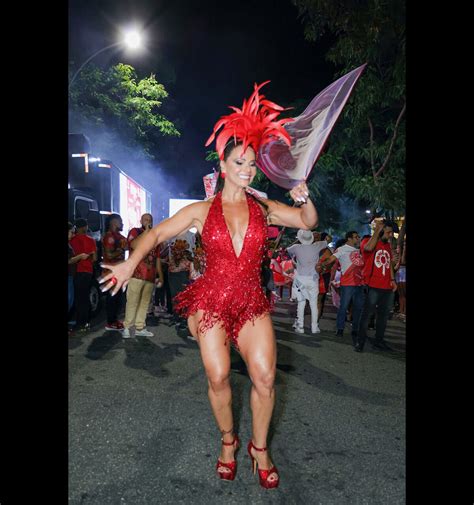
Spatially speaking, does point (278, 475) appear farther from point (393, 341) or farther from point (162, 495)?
point (393, 341)

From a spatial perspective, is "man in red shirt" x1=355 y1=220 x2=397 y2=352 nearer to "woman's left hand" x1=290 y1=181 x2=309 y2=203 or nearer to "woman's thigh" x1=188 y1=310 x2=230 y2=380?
"woman's left hand" x1=290 y1=181 x2=309 y2=203

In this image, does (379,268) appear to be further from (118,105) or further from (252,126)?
(118,105)

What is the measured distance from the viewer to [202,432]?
378cm

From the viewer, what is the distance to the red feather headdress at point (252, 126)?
3148mm

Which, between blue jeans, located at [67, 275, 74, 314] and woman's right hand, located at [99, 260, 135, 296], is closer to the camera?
woman's right hand, located at [99, 260, 135, 296]

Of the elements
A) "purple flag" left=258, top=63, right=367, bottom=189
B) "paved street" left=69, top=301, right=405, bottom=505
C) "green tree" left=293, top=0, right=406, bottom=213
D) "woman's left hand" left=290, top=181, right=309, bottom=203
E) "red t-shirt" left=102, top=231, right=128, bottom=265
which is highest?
"green tree" left=293, top=0, right=406, bottom=213

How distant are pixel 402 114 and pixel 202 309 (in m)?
10.3

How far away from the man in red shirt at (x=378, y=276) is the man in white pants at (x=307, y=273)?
1.33m

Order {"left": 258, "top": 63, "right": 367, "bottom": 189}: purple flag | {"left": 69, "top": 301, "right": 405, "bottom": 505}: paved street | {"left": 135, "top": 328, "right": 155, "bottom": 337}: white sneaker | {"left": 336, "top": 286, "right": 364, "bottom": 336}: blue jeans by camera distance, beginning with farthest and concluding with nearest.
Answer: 1. {"left": 336, "top": 286, "right": 364, "bottom": 336}: blue jeans
2. {"left": 135, "top": 328, "right": 155, "bottom": 337}: white sneaker
3. {"left": 258, "top": 63, "right": 367, "bottom": 189}: purple flag
4. {"left": 69, "top": 301, "right": 405, "bottom": 505}: paved street

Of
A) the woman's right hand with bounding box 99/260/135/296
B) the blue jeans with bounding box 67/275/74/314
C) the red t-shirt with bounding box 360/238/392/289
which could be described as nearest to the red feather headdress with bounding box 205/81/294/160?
the woman's right hand with bounding box 99/260/135/296

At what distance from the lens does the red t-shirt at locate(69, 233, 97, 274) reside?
8008 mm

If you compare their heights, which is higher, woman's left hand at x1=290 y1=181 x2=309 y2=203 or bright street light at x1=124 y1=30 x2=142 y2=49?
bright street light at x1=124 y1=30 x2=142 y2=49

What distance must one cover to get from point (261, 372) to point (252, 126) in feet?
5.64
